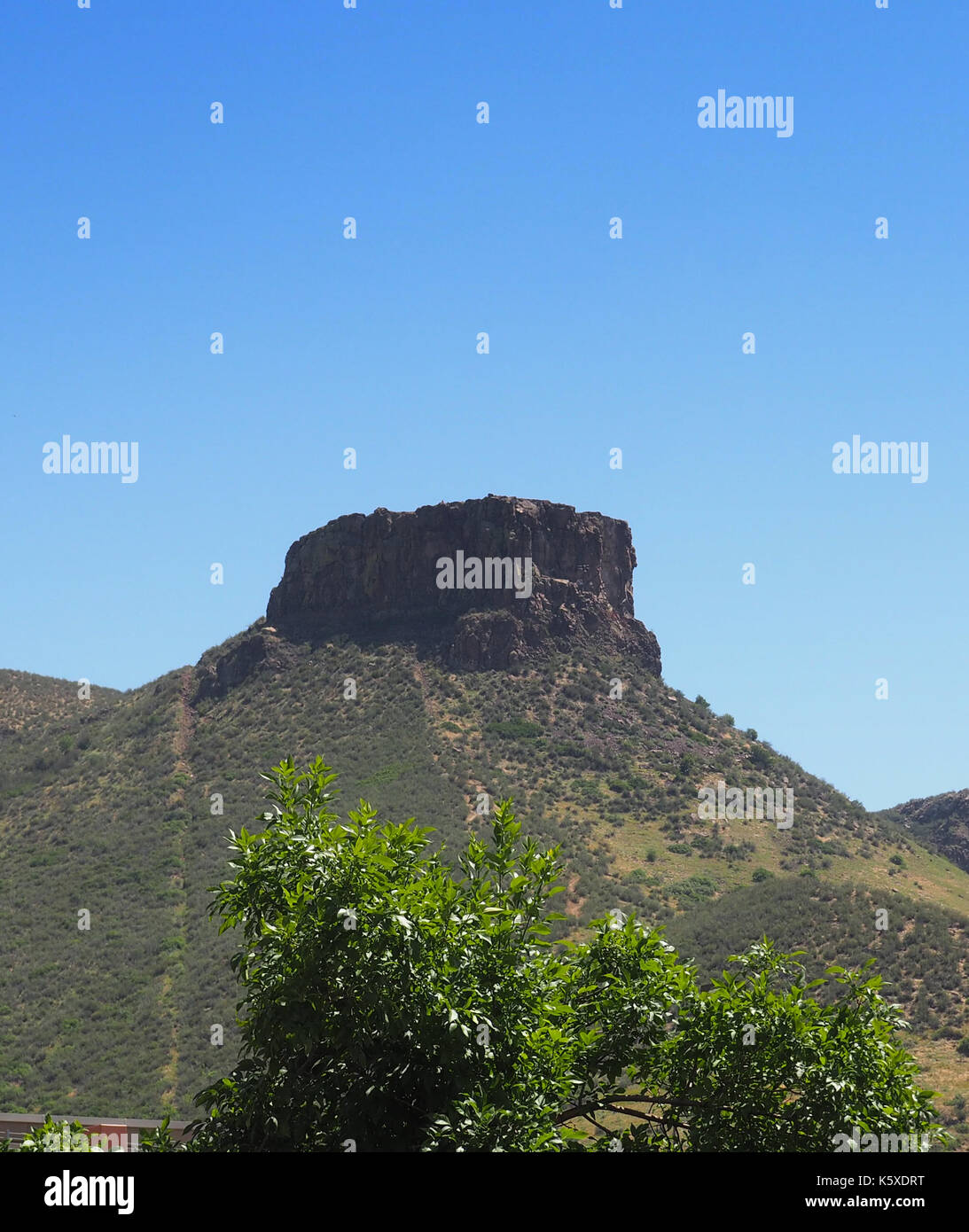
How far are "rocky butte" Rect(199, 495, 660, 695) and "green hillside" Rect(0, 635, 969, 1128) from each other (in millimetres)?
1593

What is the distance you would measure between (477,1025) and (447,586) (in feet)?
234

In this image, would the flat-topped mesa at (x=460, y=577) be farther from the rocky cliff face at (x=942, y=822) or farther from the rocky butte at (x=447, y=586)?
the rocky cliff face at (x=942, y=822)

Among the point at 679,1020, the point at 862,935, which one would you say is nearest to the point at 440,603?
the point at 862,935

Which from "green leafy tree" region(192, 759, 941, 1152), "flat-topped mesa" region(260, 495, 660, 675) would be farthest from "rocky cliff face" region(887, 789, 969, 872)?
"green leafy tree" region(192, 759, 941, 1152)

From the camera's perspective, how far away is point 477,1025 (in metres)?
8.48

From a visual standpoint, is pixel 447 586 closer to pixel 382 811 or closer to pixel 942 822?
pixel 382 811

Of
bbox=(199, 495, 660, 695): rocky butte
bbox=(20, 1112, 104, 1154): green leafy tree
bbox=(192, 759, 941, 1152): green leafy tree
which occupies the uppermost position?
bbox=(199, 495, 660, 695): rocky butte

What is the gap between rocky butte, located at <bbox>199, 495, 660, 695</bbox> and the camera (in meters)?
78.0

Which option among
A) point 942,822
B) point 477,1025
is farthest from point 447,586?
point 477,1025

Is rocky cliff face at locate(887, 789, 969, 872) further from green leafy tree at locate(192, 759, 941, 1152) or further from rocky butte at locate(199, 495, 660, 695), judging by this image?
green leafy tree at locate(192, 759, 941, 1152)

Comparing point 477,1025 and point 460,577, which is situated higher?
point 460,577

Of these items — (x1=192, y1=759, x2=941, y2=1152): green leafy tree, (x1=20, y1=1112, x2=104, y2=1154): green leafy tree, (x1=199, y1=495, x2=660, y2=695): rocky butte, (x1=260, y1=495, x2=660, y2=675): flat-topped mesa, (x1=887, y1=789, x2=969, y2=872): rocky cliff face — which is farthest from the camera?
(x1=887, y1=789, x2=969, y2=872): rocky cliff face

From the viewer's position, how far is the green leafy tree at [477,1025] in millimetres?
8617
